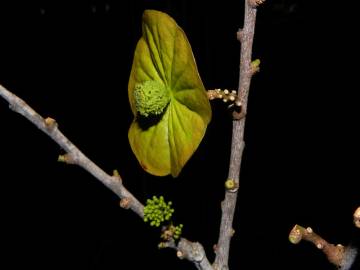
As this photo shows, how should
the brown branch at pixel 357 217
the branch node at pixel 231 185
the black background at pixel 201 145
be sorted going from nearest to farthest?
the brown branch at pixel 357 217 → the branch node at pixel 231 185 → the black background at pixel 201 145

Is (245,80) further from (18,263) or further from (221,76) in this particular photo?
(18,263)

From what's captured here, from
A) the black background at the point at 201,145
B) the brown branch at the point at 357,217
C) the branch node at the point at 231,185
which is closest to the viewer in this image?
the brown branch at the point at 357,217

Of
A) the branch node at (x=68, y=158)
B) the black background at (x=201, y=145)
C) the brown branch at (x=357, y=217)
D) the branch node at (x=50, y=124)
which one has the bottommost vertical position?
the black background at (x=201, y=145)

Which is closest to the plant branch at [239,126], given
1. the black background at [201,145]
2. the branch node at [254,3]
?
the branch node at [254,3]

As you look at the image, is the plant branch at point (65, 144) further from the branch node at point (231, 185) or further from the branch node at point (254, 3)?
the branch node at point (254, 3)

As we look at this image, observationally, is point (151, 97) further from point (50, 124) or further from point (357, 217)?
point (357, 217)

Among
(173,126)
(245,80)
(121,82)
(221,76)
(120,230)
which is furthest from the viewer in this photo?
(121,82)

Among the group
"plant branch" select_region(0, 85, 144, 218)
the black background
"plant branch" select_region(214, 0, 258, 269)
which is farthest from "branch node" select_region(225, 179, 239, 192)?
the black background

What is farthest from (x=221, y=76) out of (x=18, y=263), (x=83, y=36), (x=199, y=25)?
(x=18, y=263)

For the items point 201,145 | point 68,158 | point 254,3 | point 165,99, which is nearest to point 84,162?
point 68,158
